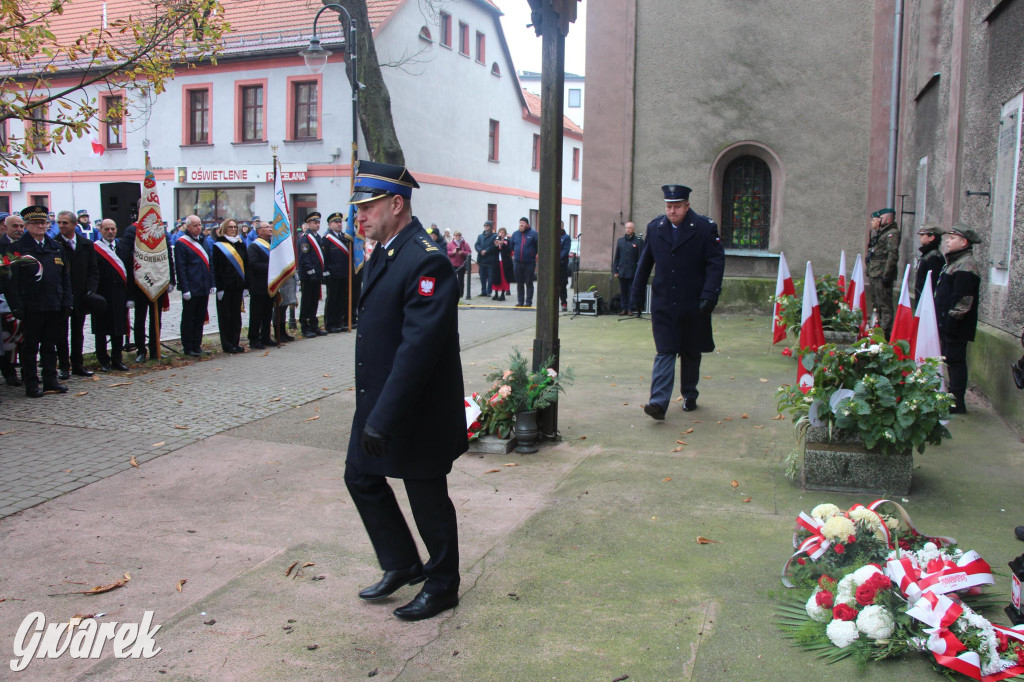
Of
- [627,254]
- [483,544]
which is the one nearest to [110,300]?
[483,544]

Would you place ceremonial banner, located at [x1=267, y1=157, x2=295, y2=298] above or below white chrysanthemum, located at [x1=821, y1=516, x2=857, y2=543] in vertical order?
above

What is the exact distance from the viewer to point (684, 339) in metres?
7.60

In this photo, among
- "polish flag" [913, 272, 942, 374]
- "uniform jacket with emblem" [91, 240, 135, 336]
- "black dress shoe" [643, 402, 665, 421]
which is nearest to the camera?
"polish flag" [913, 272, 942, 374]

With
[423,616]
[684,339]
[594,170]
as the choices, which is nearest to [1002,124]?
[684,339]

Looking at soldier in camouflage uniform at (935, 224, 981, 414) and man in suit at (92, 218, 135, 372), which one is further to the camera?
man in suit at (92, 218, 135, 372)

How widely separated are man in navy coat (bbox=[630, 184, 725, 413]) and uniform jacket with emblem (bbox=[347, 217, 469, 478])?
13.1 ft

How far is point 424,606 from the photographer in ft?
12.2

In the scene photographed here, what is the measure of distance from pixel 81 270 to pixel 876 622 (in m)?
9.44

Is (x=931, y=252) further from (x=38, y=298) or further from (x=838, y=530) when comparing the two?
(x=38, y=298)

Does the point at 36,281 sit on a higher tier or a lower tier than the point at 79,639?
higher

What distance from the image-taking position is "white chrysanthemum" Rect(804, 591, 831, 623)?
11.6 ft

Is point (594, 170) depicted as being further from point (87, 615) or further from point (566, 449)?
point (87, 615)

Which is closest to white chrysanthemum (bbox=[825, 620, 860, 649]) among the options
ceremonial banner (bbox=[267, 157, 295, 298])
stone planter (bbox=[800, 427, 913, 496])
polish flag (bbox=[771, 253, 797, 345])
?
stone planter (bbox=[800, 427, 913, 496])

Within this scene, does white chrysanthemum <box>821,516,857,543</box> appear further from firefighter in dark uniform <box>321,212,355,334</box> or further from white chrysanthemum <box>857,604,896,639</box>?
firefighter in dark uniform <box>321,212,355,334</box>
